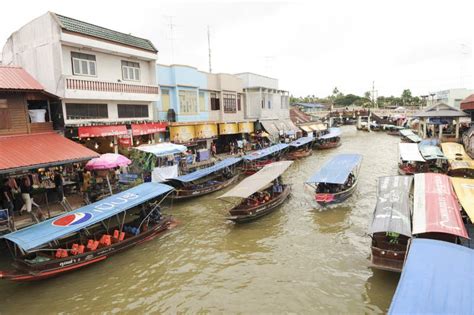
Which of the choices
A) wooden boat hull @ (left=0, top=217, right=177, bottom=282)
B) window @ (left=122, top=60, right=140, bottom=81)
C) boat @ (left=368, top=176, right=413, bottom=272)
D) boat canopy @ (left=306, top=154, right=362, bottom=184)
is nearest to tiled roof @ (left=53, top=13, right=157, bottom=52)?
window @ (left=122, top=60, right=140, bottom=81)

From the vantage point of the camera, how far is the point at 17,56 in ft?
67.2

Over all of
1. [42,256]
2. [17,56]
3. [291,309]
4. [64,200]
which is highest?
[17,56]

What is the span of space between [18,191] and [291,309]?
1388cm

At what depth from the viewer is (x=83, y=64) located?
1994 cm

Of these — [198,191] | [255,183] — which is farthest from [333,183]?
[198,191]

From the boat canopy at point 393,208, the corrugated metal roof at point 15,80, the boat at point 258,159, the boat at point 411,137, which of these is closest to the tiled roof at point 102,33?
the corrugated metal roof at point 15,80

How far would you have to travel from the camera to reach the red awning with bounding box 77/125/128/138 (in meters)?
18.9

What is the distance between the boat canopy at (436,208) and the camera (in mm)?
10344

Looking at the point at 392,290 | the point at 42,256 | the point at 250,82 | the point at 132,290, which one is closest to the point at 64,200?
the point at 42,256

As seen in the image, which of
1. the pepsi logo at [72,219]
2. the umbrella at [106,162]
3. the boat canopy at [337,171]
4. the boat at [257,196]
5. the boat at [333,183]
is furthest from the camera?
the boat canopy at [337,171]

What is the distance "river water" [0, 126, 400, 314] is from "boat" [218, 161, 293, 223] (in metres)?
0.63

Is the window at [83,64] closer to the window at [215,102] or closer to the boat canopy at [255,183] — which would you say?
the boat canopy at [255,183]

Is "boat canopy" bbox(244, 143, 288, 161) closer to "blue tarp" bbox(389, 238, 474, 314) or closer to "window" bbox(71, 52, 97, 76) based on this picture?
"window" bbox(71, 52, 97, 76)

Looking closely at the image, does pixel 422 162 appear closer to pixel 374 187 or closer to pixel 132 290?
pixel 374 187
